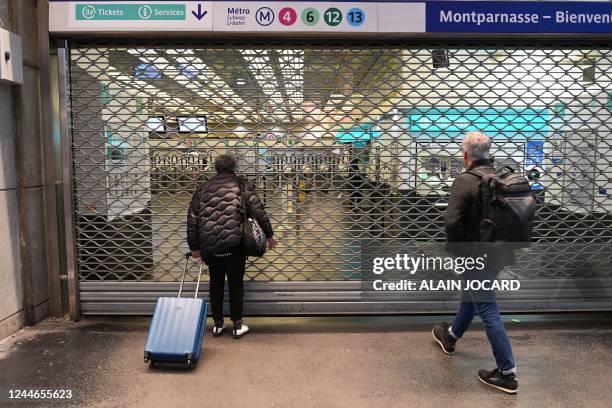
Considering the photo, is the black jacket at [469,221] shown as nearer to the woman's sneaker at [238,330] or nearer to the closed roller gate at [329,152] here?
the closed roller gate at [329,152]

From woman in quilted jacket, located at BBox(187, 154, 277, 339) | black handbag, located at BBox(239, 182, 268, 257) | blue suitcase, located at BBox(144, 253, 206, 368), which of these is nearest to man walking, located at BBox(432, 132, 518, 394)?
black handbag, located at BBox(239, 182, 268, 257)

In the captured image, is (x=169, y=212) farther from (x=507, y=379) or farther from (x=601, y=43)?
(x=601, y=43)

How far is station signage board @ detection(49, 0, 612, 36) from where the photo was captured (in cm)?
447

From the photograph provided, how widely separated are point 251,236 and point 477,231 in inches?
71.5

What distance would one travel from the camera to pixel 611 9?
455cm

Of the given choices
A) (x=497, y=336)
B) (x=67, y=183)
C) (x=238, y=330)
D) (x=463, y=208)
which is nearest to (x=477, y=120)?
(x=463, y=208)

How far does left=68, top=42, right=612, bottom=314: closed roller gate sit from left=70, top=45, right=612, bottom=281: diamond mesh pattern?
0.05ft

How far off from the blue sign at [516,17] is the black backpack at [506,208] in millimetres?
1920

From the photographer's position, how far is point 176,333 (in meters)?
3.70

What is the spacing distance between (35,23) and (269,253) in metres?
3.22

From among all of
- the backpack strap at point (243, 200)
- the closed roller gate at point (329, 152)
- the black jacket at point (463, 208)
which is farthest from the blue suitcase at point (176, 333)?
the black jacket at point (463, 208)

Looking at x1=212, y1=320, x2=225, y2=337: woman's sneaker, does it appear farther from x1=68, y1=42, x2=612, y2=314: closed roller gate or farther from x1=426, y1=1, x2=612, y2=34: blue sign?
x1=426, y1=1, x2=612, y2=34: blue sign

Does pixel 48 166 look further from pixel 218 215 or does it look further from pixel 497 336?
pixel 497 336

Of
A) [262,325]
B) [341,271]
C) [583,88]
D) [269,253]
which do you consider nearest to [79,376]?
[262,325]
